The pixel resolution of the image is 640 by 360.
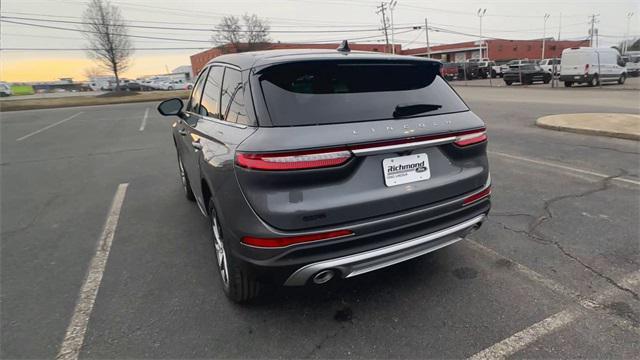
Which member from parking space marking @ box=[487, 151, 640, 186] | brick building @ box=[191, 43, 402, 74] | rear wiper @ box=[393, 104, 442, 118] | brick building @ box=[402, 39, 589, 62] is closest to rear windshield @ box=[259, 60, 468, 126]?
rear wiper @ box=[393, 104, 442, 118]

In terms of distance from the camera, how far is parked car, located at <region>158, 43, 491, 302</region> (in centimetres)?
201

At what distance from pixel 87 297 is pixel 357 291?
6.64 feet

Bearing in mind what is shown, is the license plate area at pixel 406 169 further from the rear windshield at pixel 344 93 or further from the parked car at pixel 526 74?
the parked car at pixel 526 74

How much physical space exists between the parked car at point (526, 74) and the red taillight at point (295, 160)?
1174 inches

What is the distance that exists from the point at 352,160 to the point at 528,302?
1634mm

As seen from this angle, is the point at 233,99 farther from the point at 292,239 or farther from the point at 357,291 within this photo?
the point at 357,291

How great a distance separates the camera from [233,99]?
8.30ft

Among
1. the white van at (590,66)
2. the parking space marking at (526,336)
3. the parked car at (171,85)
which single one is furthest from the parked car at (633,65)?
the parked car at (171,85)

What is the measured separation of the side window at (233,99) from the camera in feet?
7.69

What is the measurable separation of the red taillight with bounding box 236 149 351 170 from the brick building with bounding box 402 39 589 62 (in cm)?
7126

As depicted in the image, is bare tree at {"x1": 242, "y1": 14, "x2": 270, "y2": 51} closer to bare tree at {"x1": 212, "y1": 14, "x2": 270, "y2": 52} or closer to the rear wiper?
bare tree at {"x1": 212, "y1": 14, "x2": 270, "y2": 52}

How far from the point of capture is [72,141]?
34.9ft

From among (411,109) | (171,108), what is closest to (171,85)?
(171,108)

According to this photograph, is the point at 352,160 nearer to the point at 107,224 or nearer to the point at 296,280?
the point at 296,280
